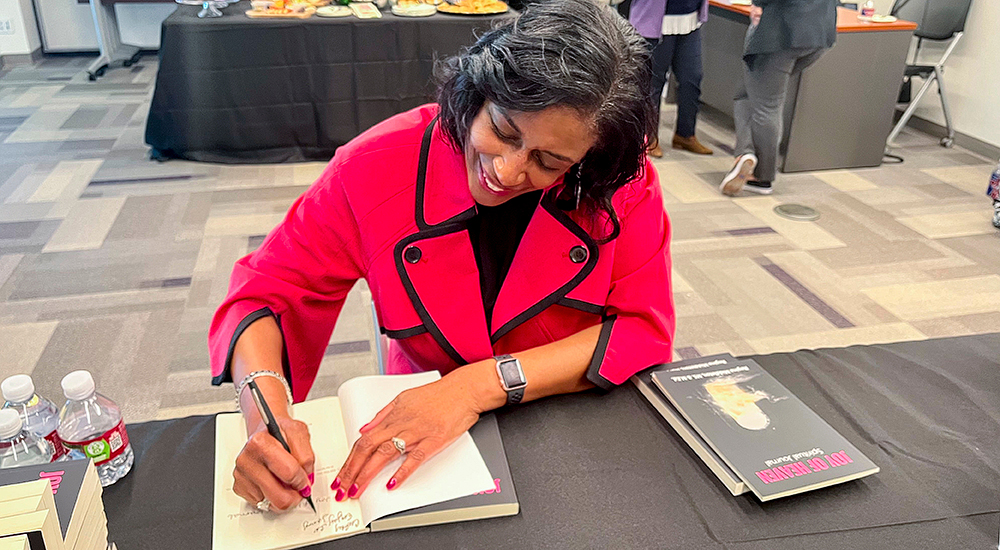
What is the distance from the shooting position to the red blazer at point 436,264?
1021mm

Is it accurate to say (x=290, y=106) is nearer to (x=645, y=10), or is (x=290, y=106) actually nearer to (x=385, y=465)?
(x=645, y=10)

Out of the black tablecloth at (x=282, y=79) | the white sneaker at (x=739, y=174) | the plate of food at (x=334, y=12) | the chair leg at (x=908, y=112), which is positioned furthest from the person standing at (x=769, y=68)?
the plate of food at (x=334, y=12)

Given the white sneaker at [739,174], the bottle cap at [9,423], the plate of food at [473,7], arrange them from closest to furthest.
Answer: the bottle cap at [9,423], the white sneaker at [739,174], the plate of food at [473,7]

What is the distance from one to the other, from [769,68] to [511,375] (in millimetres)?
2829

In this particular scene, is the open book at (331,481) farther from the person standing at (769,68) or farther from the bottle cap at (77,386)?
the person standing at (769,68)

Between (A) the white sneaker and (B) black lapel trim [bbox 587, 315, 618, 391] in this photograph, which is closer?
(B) black lapel trim [bbox 587, 315, 618, 391]

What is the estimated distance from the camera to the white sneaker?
344cm

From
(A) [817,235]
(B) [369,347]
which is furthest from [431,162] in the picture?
(A) [817,235]

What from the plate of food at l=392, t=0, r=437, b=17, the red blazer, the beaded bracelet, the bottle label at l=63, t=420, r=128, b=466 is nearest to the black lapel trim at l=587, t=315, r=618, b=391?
the red blazer

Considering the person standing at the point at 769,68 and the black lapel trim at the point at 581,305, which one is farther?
the person standing at the point at 769,68

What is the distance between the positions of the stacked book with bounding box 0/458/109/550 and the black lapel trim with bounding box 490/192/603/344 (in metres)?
0.58

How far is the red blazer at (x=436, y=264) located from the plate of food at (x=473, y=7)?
9.52ft

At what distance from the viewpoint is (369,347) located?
2.34m

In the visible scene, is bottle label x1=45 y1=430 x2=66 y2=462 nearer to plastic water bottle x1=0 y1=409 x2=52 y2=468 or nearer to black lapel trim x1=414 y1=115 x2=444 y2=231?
plastic water bottle x1=0 y1=409 x2=52 y2=468
